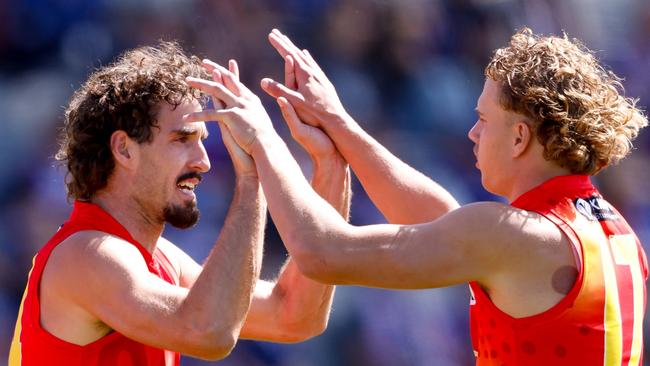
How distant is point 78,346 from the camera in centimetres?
332

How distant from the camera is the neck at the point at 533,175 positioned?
3119mm

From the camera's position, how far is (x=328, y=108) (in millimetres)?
3799

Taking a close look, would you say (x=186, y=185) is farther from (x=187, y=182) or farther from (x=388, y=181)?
(x=388, y=181)

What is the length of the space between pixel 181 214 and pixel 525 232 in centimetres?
132

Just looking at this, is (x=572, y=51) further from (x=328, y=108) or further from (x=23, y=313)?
(x=23, y=313)

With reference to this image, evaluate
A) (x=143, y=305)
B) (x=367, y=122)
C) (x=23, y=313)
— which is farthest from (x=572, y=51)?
(x=367, y=122)

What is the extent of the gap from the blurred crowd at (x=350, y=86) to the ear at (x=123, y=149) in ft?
6.37

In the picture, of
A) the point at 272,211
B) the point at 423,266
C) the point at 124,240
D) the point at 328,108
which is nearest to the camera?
the point at 423,266

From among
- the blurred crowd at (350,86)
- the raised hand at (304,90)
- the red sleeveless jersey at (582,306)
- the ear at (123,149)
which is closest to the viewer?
the red sleeveless jersey at (582,306)

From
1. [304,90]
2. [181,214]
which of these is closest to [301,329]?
[181,214]

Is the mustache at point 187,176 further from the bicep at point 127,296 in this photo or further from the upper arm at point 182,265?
the bicep at point 127,296

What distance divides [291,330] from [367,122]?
191 cm

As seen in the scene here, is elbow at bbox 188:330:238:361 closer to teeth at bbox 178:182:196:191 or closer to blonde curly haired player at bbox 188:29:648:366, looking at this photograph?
blonde curly haired player at bbox 188:29:648:366

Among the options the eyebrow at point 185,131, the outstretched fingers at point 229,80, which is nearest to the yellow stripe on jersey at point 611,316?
the outstretched fingers at point 229,80
